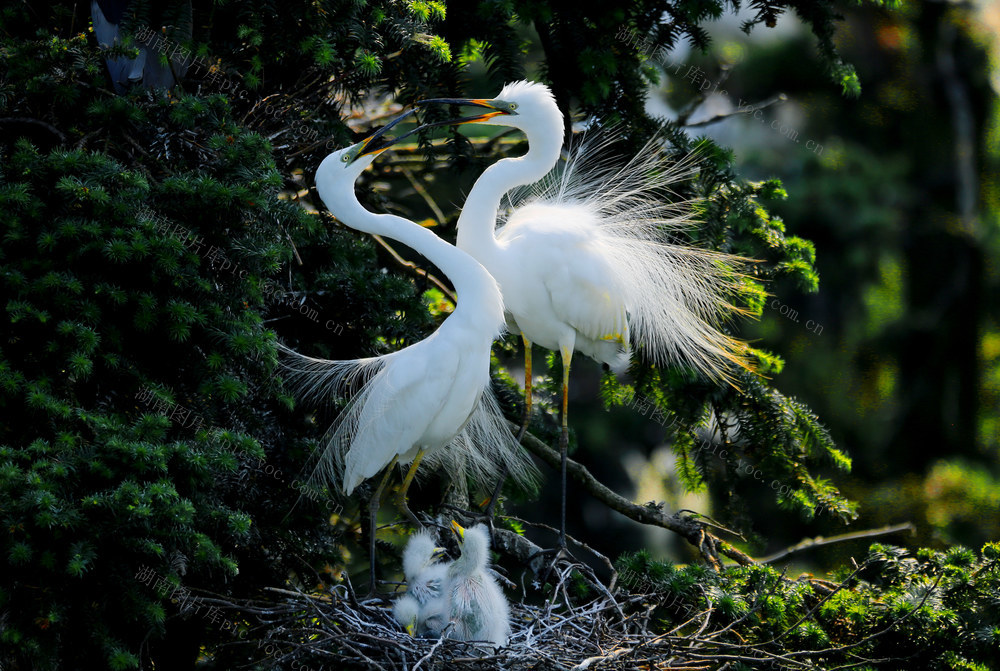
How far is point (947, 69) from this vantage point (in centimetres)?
690

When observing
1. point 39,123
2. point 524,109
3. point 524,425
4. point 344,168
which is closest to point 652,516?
point 524,425

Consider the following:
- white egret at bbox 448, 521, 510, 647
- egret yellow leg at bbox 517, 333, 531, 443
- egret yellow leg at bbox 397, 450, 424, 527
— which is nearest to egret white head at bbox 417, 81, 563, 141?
egret yellow leg at bbox 517, 333, 531, 443

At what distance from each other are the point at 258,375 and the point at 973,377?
18.3 feet

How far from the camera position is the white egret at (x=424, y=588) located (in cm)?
282

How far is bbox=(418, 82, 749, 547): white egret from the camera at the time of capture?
135 inches

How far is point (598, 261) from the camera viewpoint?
12.0ft

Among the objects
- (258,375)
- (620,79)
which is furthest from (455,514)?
(620,79)

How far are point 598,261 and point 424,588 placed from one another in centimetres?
150

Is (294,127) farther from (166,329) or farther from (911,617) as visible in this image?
(911,617)

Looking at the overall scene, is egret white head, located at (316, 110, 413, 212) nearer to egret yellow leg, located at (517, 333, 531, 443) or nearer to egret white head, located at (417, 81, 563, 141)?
egret white head, located at (417, 81, 563, 141)

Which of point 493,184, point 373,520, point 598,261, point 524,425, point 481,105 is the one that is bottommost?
point 373,520

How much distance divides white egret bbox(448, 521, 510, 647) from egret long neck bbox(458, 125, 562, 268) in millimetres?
1146

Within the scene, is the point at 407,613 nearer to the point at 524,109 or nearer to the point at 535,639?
the point at 535,639

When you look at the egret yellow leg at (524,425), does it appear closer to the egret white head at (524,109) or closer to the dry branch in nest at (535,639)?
the dry branch in nest at (535,639)
